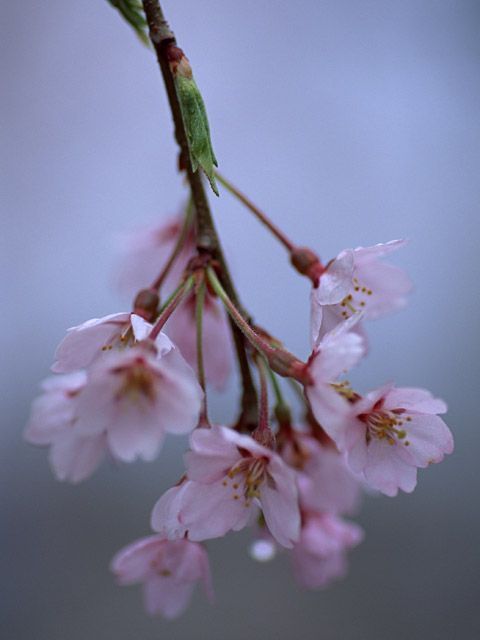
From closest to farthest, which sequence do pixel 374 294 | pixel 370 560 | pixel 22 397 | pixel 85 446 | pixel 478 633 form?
pixel 85 446
pixel 374 294
pixel 478 633
pixel 370 560
pixel 22 397

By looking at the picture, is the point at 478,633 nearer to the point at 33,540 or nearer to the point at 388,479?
the point at 33,540

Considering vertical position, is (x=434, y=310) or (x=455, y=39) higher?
(x=455, y=39)

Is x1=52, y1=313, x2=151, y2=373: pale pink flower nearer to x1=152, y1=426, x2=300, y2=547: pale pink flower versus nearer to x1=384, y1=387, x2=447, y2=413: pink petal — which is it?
x1=152, y1=426, x2=300, y2=547: pale pink flower

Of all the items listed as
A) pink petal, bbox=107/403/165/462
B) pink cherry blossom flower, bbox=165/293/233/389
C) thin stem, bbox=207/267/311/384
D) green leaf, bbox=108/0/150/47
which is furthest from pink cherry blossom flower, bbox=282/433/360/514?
green leaf, bbox=108/0/150/47

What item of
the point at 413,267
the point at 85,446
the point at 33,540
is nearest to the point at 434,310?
the point at 413,267

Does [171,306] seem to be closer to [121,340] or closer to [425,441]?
[121,340]

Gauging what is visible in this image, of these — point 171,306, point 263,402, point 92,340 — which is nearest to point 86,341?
point 92,340
